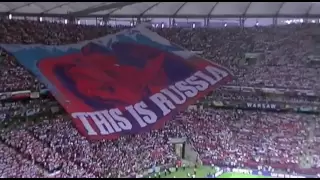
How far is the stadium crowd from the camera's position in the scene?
16.6 m

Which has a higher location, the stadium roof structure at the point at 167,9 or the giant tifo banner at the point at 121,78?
the stadium roof structure at the point at 167,9

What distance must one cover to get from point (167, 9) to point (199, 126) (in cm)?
777

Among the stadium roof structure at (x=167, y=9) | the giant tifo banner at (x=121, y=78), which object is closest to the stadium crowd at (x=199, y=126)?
the giant tifo banner at (x=121, y=78)

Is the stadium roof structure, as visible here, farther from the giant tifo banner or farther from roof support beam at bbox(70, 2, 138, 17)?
the giant tifo banner

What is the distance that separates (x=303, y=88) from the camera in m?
21.4

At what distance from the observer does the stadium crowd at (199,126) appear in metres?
16.6

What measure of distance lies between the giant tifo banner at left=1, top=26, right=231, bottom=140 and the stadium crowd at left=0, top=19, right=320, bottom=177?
68 cm

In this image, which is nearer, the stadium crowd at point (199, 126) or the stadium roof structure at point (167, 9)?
the stadium crowd at point (199, 126)

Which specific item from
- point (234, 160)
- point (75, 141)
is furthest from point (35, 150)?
point (234, 160)

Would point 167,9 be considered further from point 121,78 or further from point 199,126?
point 199,126

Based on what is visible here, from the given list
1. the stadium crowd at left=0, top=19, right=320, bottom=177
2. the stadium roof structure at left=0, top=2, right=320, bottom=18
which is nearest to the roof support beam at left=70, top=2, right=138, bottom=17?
the stadium roof structure at left=0, top=2, right=320, bottom=18

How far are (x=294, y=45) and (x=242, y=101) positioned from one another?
15.3ft

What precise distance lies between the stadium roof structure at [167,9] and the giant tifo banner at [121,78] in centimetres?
181

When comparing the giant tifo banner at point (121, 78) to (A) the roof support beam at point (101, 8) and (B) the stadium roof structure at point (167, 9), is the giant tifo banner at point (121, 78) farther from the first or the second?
(B) the stadium roof structure at point (167, 9)
